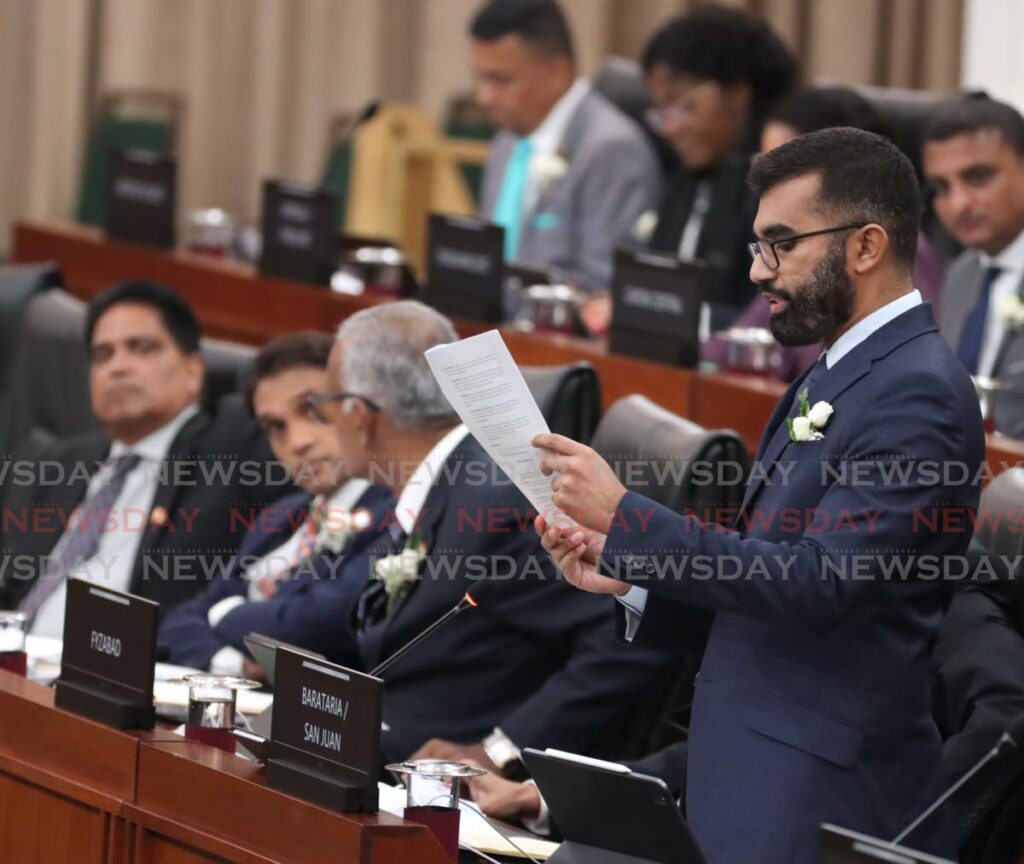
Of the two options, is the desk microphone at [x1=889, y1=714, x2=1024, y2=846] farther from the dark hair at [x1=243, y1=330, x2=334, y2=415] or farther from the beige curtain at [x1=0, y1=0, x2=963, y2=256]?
the beige curtain at [x1=0, y1=0, x2=963, y2=256]

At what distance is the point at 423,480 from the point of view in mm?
2930

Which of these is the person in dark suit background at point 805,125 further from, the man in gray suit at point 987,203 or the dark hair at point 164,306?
the dark hair at point 164,306

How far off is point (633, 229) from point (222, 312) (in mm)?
1085

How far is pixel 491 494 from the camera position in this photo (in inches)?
112

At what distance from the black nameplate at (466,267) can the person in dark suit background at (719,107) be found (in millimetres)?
563

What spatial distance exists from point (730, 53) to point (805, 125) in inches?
31.3

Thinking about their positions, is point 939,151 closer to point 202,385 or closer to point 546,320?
point 546,320

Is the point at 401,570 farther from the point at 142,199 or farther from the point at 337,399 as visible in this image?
the point at 142,199

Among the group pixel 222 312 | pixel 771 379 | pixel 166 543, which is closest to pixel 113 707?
pixel 166 543

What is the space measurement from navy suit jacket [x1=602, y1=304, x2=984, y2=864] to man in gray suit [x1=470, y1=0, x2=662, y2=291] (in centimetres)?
274

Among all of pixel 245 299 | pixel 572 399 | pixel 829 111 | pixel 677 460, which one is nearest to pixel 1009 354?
pixel 829 111

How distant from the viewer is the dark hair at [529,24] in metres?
4.93

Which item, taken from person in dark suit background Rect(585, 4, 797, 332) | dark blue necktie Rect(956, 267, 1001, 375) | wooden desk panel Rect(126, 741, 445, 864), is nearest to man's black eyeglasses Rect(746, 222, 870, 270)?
wooden desk panel Rect(126, 741, 445, 864)

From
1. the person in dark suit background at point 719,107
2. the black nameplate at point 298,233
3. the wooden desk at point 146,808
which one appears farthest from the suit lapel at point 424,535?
the black nameplate at point 298,233
